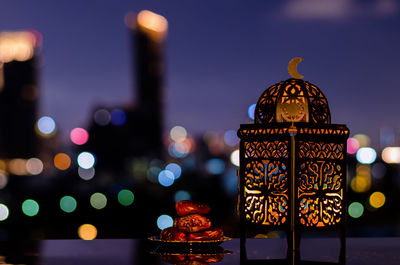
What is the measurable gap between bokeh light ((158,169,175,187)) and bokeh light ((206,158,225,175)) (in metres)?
3.81

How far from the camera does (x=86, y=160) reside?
227ft

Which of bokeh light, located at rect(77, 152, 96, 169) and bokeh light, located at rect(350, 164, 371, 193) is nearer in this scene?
bokeh light, located at rect(350, 164, 371, 193)

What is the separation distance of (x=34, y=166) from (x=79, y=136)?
9111 mm

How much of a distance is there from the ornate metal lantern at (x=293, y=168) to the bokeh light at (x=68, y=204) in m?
53.4

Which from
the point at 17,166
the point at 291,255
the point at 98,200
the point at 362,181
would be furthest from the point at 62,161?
the point at 291,255

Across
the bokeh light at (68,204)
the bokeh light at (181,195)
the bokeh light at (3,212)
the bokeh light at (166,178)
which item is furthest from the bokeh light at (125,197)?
the bokeh light at (3,212)

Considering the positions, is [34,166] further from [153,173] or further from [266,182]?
[266,182]

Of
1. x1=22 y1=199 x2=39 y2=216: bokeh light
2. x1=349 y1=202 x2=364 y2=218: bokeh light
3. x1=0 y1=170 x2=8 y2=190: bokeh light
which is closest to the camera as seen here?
x1=349 y1=202 x2=364 y2=218: bokeh light

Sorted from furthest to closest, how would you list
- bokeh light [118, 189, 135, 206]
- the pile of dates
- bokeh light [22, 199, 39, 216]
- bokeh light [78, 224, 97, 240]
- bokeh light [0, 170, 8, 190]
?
bokeh light [0, 170, 8, 190] → bokeh light [118, 189, 135, 206] → bokeh light [22, 199, 39, 216] → bokeh light [78, 224, 97, 240] → the pile of dates

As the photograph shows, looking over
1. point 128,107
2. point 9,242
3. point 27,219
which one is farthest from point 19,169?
point 9,242

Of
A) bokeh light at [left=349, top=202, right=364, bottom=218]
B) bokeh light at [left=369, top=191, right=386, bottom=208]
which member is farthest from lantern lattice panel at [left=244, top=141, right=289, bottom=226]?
bokeh light at [left=349, top=202, right=364, bottom=218]

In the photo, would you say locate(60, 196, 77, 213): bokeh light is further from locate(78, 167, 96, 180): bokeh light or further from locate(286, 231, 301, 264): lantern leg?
locate(286, 231, 301, 264): lantern leg

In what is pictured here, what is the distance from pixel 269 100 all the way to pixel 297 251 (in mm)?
647

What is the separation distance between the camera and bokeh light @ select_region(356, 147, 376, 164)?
4034cm
